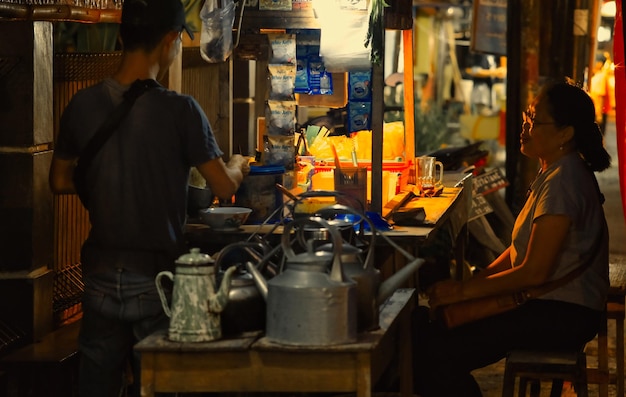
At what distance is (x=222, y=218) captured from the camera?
573cm

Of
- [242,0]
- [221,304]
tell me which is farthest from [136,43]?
[242,0]

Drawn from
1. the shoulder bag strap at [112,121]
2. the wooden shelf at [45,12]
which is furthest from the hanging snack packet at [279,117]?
the shoulder bag strap at [112,121]

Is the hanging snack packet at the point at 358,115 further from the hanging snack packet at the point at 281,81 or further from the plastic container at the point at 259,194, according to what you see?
the plastic container at the point at 259,194

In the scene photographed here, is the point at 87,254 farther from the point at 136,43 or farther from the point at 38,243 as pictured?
the point at 38,243

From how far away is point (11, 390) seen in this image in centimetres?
589

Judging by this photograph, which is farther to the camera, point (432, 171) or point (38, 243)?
point (432, 171)

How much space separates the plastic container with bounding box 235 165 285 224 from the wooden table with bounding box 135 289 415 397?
1904 millimetres

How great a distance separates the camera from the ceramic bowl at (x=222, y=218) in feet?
18.8

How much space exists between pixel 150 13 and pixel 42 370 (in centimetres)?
223

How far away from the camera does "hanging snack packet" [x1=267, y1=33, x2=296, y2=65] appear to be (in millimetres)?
6621

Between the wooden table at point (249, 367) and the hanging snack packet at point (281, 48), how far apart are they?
2763 millimetres

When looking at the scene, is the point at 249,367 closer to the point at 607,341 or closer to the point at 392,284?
the point at 392,284

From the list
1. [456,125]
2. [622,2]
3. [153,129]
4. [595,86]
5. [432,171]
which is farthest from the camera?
[456,125]

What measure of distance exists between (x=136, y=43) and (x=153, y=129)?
0.39m
